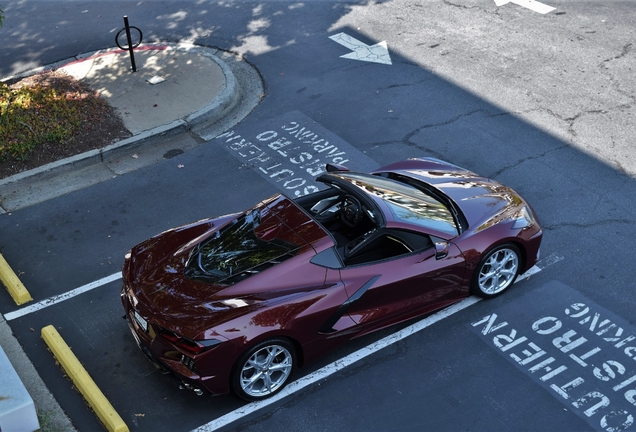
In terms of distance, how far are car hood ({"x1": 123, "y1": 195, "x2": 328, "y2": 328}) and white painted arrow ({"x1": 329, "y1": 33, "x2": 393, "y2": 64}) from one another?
6256 millimetres

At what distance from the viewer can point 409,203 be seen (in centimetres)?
725

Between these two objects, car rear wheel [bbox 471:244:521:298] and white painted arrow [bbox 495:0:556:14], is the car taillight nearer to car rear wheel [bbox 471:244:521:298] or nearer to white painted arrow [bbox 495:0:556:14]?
car rear wheel [bbox 471:244:521:298]

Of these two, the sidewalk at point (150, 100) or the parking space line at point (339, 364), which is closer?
the parking space line at point (339, 364)

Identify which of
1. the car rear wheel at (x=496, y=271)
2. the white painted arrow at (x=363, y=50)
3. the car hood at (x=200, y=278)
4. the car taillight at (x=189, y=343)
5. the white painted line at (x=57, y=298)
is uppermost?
the car hood at (x=200, y=278)

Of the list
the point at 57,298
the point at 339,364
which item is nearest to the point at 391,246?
the point at 339,364

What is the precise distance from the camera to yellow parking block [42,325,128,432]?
6262 mm

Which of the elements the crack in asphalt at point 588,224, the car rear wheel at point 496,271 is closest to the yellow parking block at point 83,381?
the car rear wheel at point 496,271

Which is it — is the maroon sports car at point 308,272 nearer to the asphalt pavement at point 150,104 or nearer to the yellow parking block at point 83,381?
the yellow parking block at point 83,381

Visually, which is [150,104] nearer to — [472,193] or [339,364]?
[472,193]

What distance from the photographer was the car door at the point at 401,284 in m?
6.62

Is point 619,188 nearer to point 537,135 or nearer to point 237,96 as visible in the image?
point 537,135

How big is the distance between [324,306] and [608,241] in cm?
387

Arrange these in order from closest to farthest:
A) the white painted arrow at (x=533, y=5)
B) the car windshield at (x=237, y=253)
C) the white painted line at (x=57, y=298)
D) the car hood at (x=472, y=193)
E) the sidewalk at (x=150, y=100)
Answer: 1. the car windshield at (x=237, y=253)
2. the car hood at (x=472, y=193)
3. the white painted line at (x=57, y=298)
4. the sidewalk at (x=150, y=100)
5. the white painted arrow at (x=533, y=5)

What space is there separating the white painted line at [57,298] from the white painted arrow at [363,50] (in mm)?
6590
